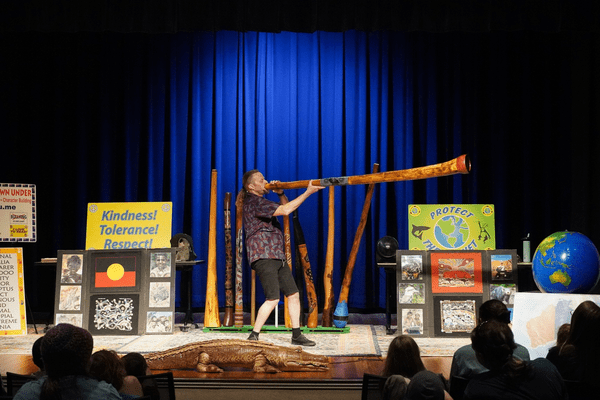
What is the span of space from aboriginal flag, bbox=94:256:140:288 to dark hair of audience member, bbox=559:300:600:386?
14.6 ft

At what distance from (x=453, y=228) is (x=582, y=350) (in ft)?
12.0

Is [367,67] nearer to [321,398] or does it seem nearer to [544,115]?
[544,115]

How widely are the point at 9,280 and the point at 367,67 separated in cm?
487

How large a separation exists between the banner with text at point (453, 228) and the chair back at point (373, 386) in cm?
396

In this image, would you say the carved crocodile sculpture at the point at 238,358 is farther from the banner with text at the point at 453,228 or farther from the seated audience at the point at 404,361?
the banner with text at the point at 453,228

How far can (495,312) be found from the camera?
3.38 m

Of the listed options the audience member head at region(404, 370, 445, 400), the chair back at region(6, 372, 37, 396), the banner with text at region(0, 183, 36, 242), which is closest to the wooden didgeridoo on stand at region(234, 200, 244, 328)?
the banner with text at region(0, 183, 36, 242)

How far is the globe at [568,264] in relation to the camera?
4320 millimetres

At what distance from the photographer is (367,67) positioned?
8.33m

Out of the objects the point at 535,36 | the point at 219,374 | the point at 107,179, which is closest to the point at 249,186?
the point at 219,374

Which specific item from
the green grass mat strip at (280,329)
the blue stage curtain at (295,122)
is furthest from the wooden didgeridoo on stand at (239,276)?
the blue stage curtain at (295,122)

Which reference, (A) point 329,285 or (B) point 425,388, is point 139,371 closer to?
(B) point 425,388

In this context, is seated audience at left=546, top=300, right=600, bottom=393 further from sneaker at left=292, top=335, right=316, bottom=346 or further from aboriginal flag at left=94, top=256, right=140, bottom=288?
aboriginal flag at left=94, top=256, right=140, bottom=288

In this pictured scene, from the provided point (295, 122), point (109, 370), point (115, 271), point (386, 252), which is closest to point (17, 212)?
point (115, 271)
